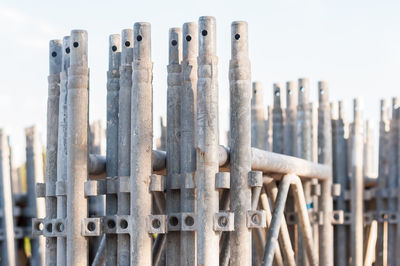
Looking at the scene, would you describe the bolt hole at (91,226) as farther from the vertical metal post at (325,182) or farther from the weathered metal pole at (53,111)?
the vertical metal post at (325,182)

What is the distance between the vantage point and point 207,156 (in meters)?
15.1

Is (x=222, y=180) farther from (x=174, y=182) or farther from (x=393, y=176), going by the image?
(x=393, y=176)

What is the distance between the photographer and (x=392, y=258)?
78.9 ft

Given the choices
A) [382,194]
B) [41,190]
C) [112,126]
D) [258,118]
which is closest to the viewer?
[112,126]

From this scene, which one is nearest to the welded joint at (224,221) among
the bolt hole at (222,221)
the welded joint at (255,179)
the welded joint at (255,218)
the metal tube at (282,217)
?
the bolt hole at (222,221)

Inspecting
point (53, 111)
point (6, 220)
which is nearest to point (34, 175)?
point (6, 220)

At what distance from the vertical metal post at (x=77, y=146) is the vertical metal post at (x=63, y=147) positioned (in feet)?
0.85

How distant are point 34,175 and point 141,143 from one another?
1367 centimetres

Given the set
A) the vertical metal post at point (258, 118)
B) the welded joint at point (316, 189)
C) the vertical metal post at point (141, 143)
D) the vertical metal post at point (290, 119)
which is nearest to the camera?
the vertical metal post at point (141, 143)

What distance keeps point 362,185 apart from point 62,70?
1091 cm

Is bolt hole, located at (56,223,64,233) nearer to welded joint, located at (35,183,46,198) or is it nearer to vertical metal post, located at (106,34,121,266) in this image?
vertical metal post, located at (106,34,121,266)

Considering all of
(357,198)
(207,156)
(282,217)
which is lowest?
(282,217)

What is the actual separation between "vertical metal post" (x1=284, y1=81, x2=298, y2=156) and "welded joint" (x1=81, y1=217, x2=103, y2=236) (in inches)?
380

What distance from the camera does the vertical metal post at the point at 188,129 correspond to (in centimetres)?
1531
